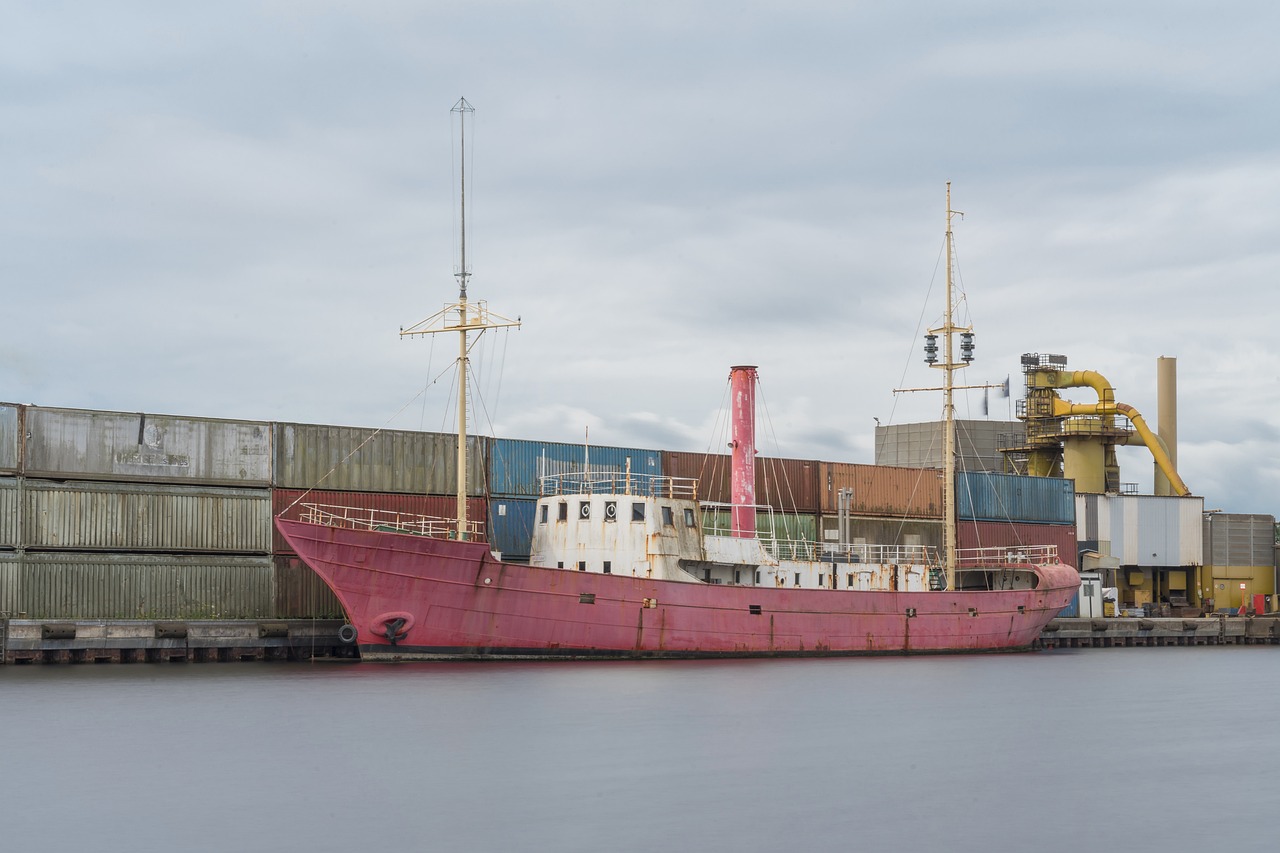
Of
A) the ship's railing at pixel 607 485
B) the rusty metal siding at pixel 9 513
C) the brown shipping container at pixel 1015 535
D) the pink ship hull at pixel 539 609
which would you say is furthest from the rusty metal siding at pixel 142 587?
the brown shipping container at pixel 1015 535

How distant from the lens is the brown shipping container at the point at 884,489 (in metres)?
50.9

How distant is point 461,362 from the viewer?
127ft

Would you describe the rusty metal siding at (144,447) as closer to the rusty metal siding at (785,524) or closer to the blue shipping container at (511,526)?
the blue shipping container at (511,526)

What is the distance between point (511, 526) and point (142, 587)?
10935mm

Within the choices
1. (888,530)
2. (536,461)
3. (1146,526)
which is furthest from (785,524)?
(1146,526)

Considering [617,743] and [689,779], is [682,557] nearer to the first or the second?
[617,743]

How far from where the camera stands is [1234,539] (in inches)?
2835

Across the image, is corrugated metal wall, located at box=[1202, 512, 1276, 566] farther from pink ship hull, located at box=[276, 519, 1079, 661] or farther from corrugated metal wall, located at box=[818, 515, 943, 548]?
pink ship hull, located at box=[276, 519, 1079, 661]

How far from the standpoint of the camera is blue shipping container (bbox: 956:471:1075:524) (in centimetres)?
5553

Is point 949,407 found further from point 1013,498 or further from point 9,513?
point 9,513

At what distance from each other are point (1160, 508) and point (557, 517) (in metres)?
41.8

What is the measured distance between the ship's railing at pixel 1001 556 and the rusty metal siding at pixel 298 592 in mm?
23216

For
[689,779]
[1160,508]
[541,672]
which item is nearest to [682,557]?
[541,672]

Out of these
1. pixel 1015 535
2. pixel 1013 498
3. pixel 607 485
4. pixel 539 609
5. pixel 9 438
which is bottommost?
pixel 539 609
